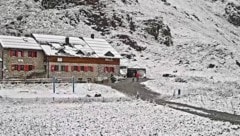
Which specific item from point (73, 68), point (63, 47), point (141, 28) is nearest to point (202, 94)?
point (73, 68)

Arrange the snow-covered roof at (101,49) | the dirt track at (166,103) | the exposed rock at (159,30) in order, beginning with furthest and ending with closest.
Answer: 1. the exposed rock at (159,30)
2. the snow-covered roof at (101,49)
3. the dirt track at (166,103)

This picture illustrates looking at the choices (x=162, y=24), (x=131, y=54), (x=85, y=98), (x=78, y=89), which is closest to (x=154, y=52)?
(x=131, y=54)

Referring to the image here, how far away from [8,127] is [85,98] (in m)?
17.2

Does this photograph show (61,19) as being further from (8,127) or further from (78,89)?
(8,127)

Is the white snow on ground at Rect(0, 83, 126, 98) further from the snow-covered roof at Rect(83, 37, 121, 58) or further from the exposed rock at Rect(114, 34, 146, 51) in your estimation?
the exposed rock at Rect(114, 34, 146, 51)

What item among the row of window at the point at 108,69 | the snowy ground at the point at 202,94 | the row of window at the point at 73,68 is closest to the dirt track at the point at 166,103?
the snowy ground at the point at 202,94

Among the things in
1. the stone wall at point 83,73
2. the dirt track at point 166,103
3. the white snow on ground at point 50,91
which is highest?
the stone wall at point 83,73

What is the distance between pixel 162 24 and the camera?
369 ft

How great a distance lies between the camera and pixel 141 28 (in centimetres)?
11069

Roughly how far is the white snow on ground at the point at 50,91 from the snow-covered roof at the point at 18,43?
37.8 ft

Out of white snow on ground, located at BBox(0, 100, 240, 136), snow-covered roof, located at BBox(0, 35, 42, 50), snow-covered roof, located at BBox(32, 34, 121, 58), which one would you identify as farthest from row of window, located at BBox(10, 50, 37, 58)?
white snow on ground, located at BBox(0, 100, 240, 136)

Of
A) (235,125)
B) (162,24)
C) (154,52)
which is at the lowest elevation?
(235,125)

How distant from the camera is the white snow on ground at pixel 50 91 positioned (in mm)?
43250

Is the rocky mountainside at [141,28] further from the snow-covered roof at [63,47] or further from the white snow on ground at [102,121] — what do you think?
the white snow on ground at [102,121]
